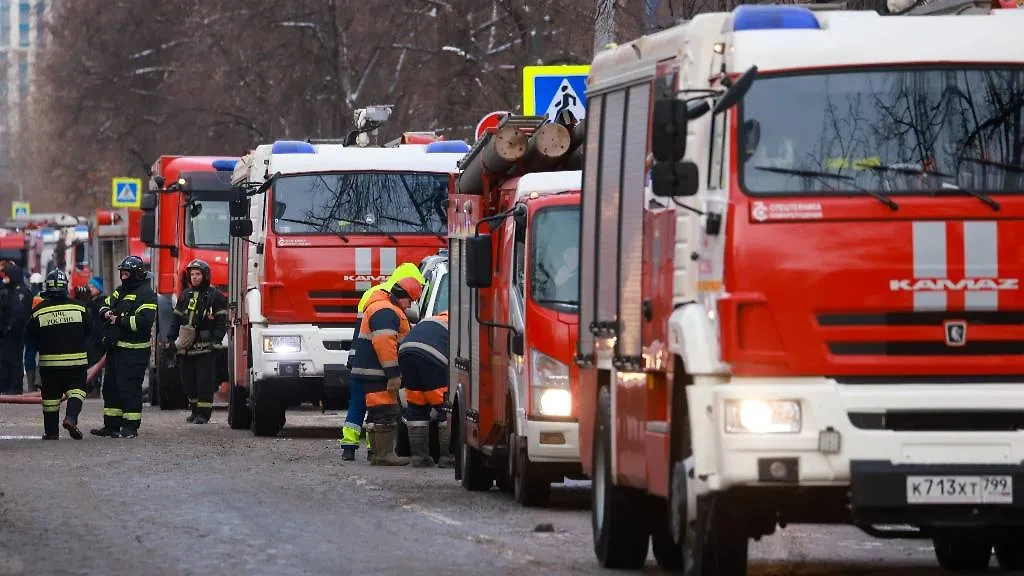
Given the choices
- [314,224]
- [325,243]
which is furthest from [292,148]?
[325,243]

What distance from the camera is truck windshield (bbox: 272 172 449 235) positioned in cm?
2508

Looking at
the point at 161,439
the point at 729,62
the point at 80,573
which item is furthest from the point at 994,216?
the point at 161,439

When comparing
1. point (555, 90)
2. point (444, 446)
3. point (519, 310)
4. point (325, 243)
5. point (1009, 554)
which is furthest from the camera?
point (325, 243)

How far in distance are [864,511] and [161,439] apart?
16.0 m

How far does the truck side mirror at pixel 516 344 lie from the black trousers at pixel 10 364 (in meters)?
21.5

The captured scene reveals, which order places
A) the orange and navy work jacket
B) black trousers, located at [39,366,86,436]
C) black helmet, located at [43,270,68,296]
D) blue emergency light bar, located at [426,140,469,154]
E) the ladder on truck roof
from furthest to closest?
blue emergency light bar, located at [426,140,469,154] < black helmet, located at [43,270,68,296] < black trousers, located at [39,366,86,436] < the orange and navy work jacket < the ladder on truck roof

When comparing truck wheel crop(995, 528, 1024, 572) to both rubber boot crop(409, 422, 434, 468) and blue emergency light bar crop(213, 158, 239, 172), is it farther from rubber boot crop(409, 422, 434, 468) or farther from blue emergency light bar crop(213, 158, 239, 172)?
blue emergency light bar crop(213, 158, 239, 172)

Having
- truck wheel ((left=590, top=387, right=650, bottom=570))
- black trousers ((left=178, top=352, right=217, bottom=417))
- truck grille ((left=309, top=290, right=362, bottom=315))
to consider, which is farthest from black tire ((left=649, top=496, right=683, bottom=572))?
black trousers ((left=178, top=352, right=217, bottom=417))

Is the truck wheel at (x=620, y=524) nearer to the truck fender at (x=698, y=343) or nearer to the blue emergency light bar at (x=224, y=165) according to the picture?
the truck fender at (x=698, y=343)

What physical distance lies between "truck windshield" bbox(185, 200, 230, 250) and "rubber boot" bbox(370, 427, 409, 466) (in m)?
12.3

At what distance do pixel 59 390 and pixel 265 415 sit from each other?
2.11 m

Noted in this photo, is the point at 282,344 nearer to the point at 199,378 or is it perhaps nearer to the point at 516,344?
the point at 199,378

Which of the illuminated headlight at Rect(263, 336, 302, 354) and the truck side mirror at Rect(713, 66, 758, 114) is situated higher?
the truck side mirror at Rect(713, 66, 758, 114)

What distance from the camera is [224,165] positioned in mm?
34750
